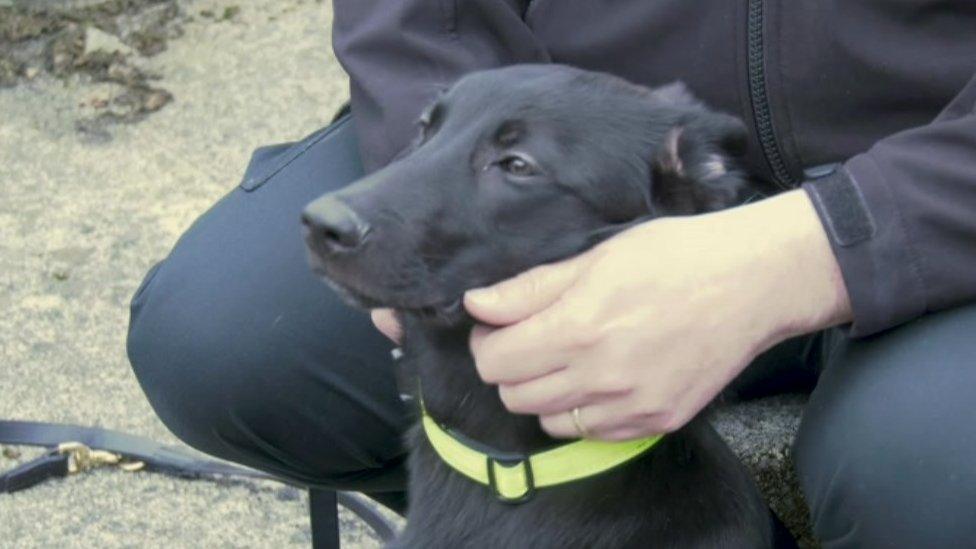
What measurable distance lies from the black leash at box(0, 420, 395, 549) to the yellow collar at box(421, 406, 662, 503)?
78cm

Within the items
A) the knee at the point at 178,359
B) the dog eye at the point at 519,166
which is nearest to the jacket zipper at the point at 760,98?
the dog eye at the point at 519,166

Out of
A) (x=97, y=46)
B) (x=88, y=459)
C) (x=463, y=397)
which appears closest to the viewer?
(x=463, y=397)

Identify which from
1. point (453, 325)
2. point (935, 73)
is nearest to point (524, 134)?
point (453, 325)

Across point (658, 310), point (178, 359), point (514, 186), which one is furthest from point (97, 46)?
point (658, 310)

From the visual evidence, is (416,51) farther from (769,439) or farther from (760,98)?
(769,439)

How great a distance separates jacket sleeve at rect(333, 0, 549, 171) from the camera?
1.77 m

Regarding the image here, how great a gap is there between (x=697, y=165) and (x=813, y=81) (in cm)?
22

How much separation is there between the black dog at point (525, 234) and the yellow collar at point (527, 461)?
18 mm

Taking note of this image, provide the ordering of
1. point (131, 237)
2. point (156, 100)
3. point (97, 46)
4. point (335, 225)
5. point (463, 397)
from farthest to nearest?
point (97, 46) → point (156, 100) → point (131, 237) → point (463, 397) → point (335, 225)

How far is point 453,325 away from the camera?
4.89 feet

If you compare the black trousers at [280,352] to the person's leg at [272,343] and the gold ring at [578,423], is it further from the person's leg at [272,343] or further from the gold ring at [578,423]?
the gold ring at [578,423]

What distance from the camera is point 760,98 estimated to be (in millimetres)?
1672

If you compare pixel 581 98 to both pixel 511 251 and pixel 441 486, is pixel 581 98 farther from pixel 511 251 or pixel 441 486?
pixel 441 486

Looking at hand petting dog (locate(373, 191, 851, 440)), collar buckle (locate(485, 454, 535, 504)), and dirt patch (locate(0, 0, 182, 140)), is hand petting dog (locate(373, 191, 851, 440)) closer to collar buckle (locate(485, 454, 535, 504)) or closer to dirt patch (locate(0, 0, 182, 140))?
collar buckle (locate(485, 454, 535, 504))
